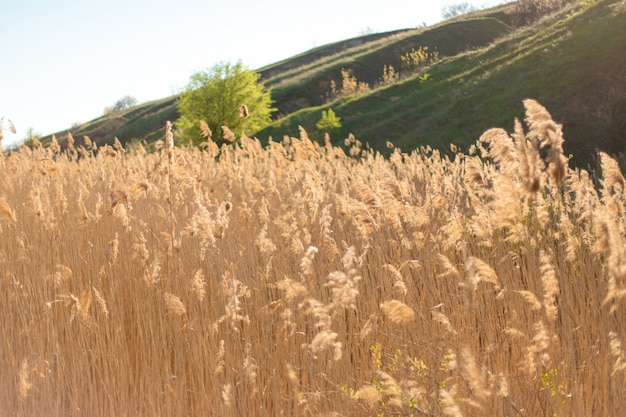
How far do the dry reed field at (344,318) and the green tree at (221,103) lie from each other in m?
18.5

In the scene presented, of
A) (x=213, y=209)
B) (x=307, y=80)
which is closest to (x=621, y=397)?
(x=213, y=209)

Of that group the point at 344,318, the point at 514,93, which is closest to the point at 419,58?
the point at 514,93

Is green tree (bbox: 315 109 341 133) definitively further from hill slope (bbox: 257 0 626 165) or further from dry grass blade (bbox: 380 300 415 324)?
dry grass blade (bbox: 380 300 415 324)

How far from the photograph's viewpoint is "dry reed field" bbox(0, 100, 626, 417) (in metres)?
1.93

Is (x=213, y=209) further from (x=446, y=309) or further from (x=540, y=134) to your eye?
(x=540, y=134)

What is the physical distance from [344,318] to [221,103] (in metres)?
20.9

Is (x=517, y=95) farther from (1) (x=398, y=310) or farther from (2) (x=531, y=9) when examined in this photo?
(2) (x=531, y=9)

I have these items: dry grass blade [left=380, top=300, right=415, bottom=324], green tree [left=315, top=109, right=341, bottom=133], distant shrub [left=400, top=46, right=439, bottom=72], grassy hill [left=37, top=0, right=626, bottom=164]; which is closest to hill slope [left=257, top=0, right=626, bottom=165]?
grassy hill [left=37, top=0, right=626, bottom=164]

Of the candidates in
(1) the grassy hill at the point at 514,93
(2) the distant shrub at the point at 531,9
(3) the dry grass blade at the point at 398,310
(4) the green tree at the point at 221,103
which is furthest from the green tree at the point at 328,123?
(2) the distant shrub at the point at 531,9

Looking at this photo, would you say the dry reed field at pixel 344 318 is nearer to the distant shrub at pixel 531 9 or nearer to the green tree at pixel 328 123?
the green tree at pixel 328 123

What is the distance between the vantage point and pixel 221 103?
23.1 metres

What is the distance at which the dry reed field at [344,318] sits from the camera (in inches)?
75.9

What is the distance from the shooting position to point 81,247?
4.30 metres

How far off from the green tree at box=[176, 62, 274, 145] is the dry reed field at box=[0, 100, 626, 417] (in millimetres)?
18465
